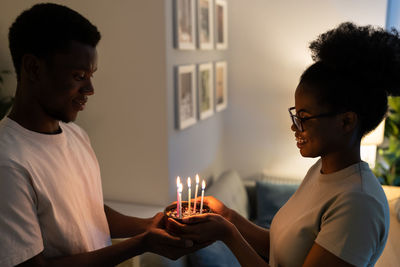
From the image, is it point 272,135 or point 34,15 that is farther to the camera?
point 272,135

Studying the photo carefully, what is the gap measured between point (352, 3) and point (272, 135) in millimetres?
1430

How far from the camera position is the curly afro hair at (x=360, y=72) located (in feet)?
3.48

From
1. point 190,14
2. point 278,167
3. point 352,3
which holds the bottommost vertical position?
point 278,167

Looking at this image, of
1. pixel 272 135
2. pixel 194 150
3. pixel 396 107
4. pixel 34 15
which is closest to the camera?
pixel 34 15

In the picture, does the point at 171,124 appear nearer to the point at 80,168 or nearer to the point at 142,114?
the point at 142,114

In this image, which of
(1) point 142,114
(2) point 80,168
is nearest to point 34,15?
(2) point 80,168

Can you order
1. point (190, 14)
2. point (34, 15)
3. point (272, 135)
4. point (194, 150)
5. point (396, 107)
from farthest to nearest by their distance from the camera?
point (272, 135)
point (396, 107)
point (194, 150)
point (190, 14)
point (34, 15)

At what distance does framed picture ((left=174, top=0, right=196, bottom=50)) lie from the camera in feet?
7.67

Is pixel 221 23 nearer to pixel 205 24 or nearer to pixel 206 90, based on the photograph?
pixel 205 24

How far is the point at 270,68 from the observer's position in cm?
367

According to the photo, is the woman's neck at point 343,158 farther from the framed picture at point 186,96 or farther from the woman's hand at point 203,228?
the framed picture at point 186,96

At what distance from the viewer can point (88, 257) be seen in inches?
45.6

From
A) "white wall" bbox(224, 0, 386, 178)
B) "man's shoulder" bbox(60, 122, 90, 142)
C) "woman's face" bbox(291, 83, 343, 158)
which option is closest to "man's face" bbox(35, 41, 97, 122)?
"man's shoulder" bbox(60, 122, 90, 142)

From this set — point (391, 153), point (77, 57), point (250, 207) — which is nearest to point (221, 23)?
point (250, 207)
